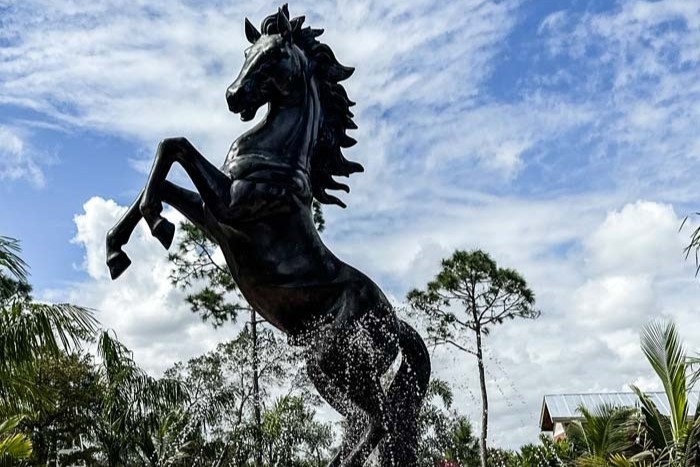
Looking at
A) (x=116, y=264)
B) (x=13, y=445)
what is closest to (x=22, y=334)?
(x=13, y=445)

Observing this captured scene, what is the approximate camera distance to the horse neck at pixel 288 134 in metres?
4.54

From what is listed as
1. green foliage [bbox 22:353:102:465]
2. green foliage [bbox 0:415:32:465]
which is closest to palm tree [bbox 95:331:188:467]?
green foliage [bbox 22:353:102:465]

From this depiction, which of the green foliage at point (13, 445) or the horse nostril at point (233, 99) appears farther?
the green foliage at point (13, 445)

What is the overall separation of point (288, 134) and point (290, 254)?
760 millimetres

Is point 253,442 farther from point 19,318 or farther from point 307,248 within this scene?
point 307,248

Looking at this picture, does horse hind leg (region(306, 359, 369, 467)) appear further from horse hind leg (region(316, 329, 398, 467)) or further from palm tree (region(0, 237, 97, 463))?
palm tree (region(0, 237, 97, 463))

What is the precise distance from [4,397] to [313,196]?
256 inches

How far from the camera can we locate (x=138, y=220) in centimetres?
433

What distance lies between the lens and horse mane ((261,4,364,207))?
195 inches

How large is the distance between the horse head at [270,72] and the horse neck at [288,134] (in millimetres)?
67

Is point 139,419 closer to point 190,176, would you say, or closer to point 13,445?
point 13,445

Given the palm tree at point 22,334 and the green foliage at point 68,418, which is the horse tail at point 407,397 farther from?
the green foliage at point 68,418

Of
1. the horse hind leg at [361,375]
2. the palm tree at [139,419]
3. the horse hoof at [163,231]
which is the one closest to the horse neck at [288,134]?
the horse hoof at [163,231]

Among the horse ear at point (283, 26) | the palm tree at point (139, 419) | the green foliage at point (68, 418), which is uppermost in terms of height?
the green foliage at point (68, 418)
